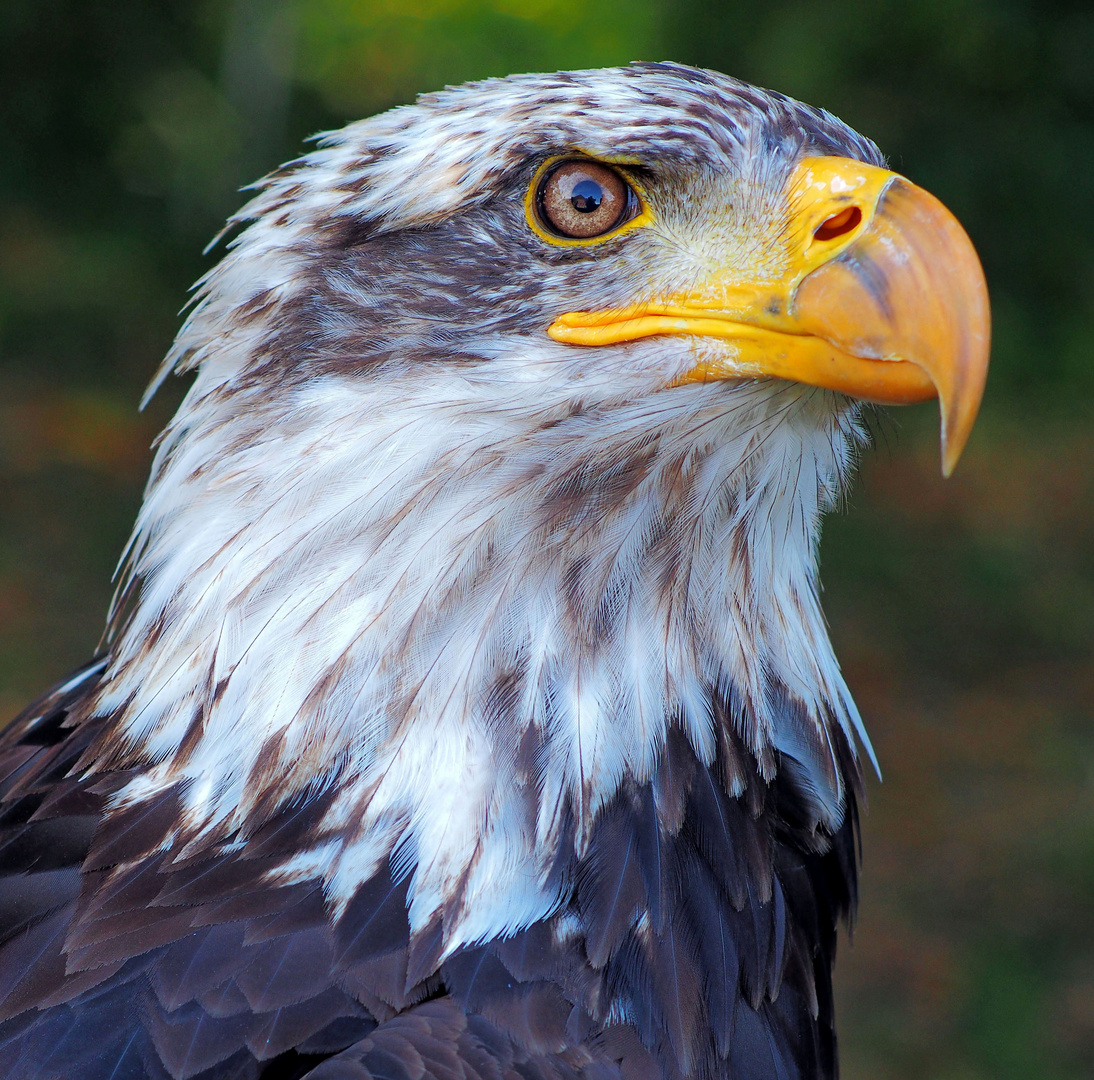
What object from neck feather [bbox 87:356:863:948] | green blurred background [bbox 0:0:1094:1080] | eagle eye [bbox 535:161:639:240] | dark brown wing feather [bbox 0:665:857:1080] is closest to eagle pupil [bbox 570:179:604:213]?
eagle eye [bbox 535:161:639:240]

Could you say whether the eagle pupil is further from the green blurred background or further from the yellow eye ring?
the green blurred background

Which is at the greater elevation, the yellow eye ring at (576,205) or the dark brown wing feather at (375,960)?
the yellow eye ring at (576,205)

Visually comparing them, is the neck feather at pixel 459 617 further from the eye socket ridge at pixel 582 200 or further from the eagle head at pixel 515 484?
the eye socket ridge at pixel 582 200

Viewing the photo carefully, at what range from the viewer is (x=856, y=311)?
2045mm

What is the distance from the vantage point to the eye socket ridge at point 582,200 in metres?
2.26

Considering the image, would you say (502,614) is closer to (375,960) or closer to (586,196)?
(375,960)

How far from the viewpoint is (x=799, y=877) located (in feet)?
8.25

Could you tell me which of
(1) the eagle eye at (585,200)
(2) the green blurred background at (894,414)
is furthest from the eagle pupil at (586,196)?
(2) the green blurred background at (894,414)

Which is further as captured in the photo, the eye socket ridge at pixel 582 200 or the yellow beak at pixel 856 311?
the eye socket ridge at pixel 582 200

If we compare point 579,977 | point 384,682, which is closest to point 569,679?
point 384,682

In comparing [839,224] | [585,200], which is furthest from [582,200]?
[839,224]

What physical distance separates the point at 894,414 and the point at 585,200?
6.37 m

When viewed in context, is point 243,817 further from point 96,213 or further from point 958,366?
point 96,213

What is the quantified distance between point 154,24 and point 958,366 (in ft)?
27.2
